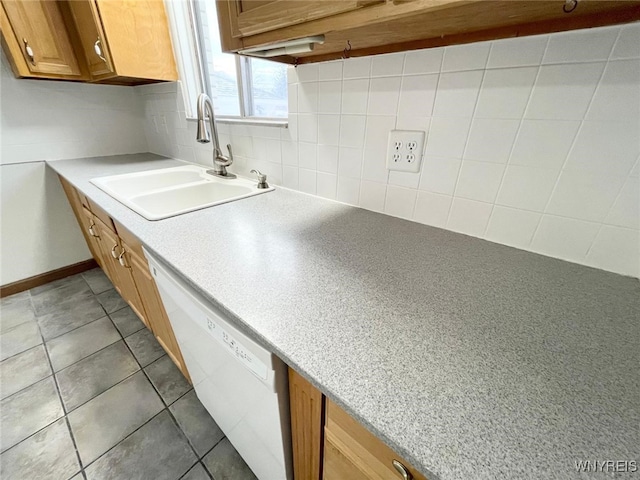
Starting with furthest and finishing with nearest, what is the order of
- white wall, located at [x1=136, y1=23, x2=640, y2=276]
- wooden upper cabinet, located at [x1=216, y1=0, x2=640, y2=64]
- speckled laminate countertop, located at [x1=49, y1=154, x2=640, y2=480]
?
white wall, located at [x1=136, y1=23, x2=640, y2=276] → wooden upper cabinet, located at [x1=216, y1=0, x2=640, y2=64] → speckled laminate countertop, located at [x1=49, y1=154, x2=640, y2=480]

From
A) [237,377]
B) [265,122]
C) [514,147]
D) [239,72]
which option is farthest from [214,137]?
[514,147]

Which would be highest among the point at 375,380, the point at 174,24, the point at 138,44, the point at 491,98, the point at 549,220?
the point at 174,24

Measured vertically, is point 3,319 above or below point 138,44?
below

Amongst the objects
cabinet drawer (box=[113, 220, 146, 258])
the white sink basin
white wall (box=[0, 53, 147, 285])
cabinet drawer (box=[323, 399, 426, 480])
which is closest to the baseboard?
white wall (box=[0, 53, 147, 285])

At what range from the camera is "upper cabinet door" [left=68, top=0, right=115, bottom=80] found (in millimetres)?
1248

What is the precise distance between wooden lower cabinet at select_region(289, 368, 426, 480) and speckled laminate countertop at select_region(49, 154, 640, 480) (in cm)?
10

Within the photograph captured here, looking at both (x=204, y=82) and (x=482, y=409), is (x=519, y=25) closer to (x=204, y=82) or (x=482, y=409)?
(x=482, y=409)

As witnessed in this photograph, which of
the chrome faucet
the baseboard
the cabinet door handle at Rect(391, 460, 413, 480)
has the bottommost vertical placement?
the baseboard

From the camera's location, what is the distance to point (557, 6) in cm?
46

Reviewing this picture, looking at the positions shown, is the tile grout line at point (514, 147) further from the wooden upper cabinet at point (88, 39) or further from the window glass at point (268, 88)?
the wooden upper cabinet at point (88, 39)

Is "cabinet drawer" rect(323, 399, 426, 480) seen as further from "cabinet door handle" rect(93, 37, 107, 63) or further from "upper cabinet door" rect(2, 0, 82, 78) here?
"upper cabinet door" rect(2, 0, 82, 78)

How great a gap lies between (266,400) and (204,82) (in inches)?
69.0

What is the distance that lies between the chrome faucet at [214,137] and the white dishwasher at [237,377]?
0.68 meters

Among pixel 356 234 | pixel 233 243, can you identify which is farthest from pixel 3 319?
pixel 356 234
